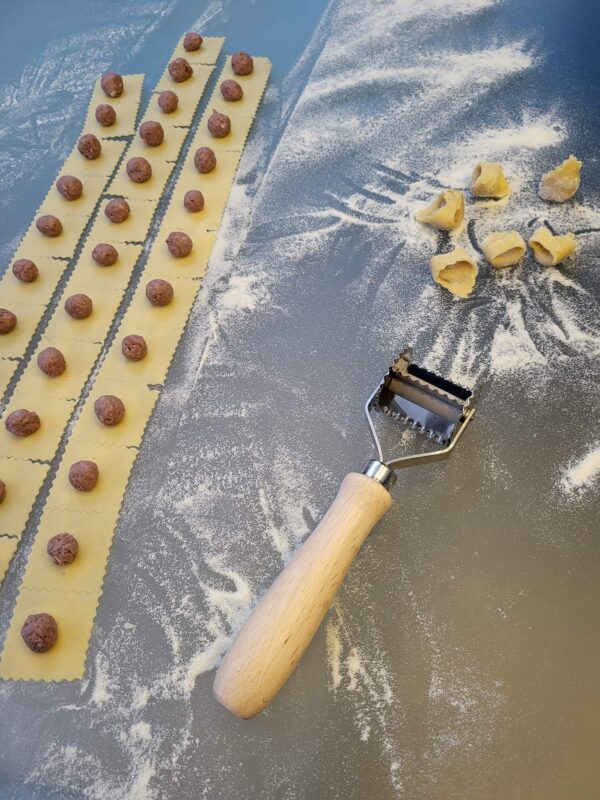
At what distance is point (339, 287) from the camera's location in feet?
4.80

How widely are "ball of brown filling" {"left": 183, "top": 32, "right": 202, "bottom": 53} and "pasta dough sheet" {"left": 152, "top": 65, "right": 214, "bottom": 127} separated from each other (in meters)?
0.06

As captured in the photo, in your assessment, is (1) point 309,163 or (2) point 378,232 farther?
(1) point 309,163

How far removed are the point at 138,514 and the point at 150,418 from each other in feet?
0.66

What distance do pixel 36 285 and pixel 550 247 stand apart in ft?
3.71

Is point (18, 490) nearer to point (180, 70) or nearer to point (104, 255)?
point (104, 255)

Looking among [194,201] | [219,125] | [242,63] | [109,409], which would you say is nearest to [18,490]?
[109,409]

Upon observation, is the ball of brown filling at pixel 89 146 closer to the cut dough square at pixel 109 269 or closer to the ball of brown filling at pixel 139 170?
the ball of brown filling at pixel 139 170

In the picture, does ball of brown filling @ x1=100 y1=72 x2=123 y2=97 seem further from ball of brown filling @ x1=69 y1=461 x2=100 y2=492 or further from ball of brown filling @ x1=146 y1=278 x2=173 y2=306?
ball of brown filling @ x1=69 y1=461 x2=100 y2=492

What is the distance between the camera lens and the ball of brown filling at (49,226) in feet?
5.13

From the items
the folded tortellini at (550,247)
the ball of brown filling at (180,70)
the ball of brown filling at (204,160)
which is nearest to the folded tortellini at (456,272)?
the folded tortellini at (550,247)

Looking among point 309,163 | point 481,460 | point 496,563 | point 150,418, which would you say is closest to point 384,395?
point 481,460

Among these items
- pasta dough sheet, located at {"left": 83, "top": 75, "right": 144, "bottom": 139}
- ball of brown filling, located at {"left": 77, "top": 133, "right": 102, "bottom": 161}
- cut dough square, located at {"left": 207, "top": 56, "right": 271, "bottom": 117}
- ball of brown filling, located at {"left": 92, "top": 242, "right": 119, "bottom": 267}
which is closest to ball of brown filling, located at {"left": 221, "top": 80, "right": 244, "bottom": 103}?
cut dough square, located at {"left": 207, "top": 56, "right": 271, "bottom": 117}

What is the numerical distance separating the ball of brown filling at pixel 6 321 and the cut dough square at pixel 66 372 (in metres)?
0.08

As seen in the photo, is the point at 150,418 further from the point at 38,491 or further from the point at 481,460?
the point at 481,460
